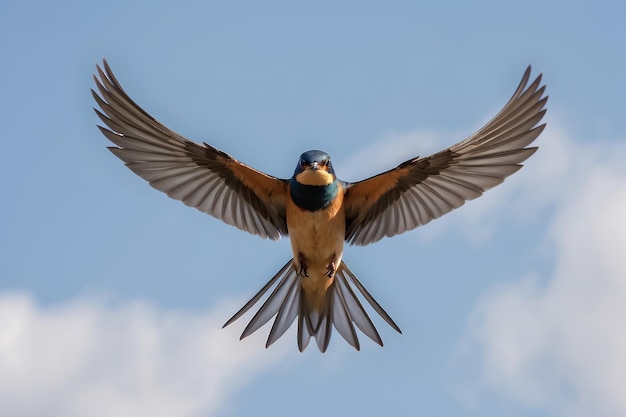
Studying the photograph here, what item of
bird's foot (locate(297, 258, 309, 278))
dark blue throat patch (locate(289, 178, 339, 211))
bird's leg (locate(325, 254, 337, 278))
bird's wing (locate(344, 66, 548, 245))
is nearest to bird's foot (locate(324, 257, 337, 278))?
bird's leg (locate(325, 254, 337, 278))

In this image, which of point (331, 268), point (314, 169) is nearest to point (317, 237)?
point (331, 268)

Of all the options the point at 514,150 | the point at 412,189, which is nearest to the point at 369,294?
the point at 412,189

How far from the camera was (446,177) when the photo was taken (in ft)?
43.7

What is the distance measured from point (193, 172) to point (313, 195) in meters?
1.79

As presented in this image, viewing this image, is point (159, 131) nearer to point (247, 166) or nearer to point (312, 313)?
point (247, 166)

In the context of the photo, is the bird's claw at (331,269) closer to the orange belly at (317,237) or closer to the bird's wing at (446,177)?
the orange belly at (317,237)

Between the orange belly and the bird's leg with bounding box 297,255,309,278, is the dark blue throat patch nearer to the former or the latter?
the orange belly

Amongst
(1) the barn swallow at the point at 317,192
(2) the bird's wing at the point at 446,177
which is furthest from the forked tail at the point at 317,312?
(2) the bird's wing at the point at 446,177

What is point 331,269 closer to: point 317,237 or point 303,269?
point 303,269

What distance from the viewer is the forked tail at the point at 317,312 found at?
13398mm

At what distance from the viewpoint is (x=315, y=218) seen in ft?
41.4

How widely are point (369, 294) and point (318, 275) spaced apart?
707mm

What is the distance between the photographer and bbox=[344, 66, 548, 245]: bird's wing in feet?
41.7

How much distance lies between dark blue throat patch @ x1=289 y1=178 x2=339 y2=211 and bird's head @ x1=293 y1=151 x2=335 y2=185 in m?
0.06
